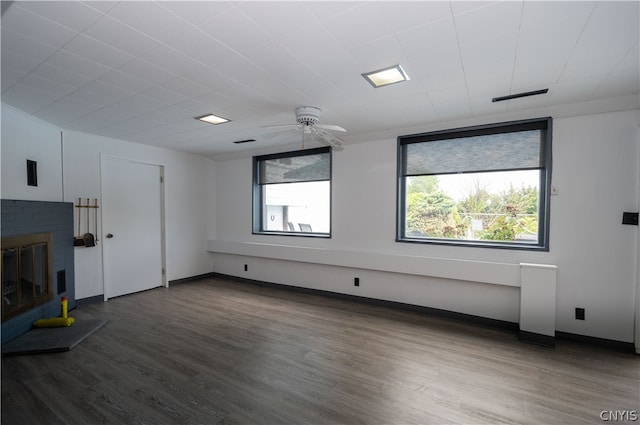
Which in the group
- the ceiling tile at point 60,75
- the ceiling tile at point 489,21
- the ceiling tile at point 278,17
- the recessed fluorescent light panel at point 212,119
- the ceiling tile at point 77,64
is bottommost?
the recessed fluorescent light panel at point 212,119

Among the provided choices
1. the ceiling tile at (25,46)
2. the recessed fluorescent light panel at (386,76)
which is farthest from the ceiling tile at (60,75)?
the recessed fluorescent light panel at (386,76)

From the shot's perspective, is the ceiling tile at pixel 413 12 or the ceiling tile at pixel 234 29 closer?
the ceiling tile at pixel 413 12

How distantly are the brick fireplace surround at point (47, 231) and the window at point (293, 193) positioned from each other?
2851mm

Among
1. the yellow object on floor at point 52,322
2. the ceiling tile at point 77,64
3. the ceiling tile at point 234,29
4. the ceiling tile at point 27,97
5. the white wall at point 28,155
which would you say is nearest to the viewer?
the ceiling tile at point 234,29

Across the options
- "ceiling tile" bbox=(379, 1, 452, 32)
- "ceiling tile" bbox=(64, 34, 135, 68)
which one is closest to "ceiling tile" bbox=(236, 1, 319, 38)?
"ceiling tile" bbox=(379, 1, 452, 32)

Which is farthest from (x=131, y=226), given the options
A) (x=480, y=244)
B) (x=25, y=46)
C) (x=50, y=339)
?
(x=480, y=244)

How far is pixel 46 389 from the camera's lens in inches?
90.6

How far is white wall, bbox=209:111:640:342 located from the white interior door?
5.58 ft

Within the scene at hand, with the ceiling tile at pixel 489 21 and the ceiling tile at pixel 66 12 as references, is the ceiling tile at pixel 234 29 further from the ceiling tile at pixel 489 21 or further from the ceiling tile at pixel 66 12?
the ceiling tile at pixel 489 21

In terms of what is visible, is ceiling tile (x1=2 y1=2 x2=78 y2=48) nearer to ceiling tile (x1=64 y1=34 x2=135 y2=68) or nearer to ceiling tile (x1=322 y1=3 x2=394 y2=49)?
ceiling tile (x1=64 y1=34 x2=135 y2=68)

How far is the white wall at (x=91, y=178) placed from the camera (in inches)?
134

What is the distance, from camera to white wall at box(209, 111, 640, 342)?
9.84 feet

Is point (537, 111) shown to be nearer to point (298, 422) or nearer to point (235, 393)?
point (298, 422)

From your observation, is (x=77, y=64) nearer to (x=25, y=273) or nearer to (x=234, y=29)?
(x=234, y=29)
